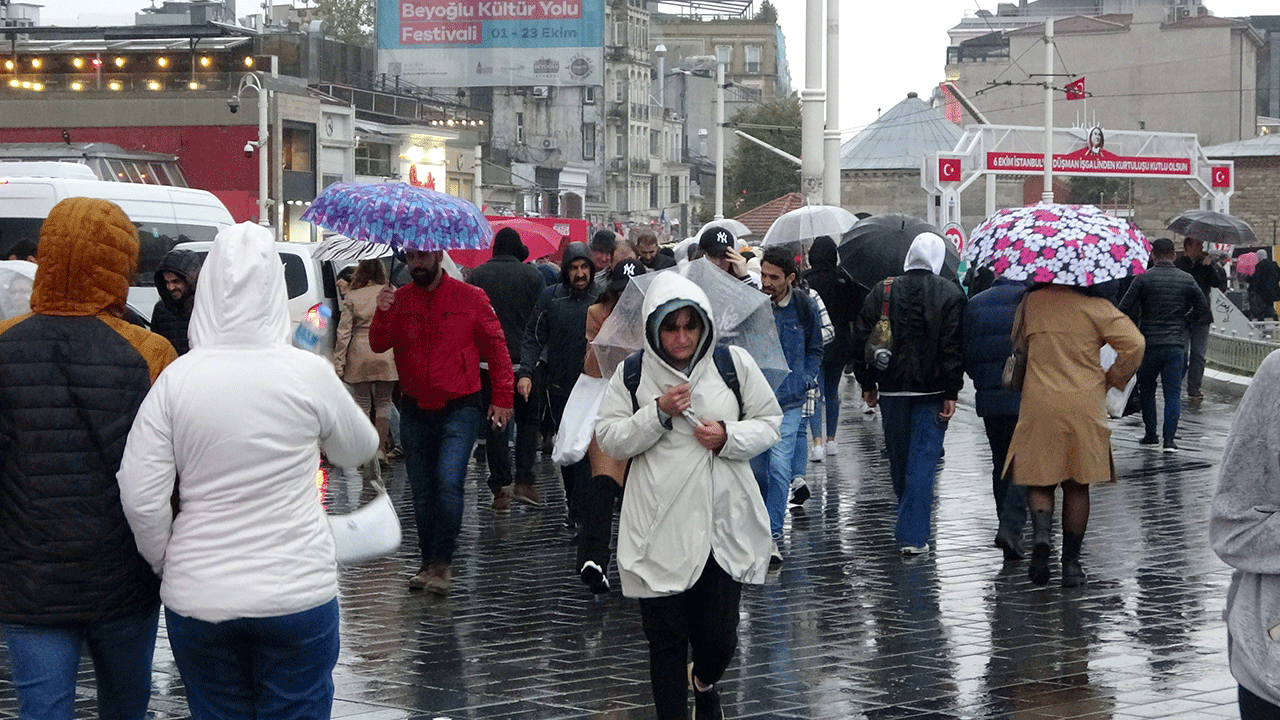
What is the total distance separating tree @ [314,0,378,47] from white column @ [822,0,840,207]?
249 feet

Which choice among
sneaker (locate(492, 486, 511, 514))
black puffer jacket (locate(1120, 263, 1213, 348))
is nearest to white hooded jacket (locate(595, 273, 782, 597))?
sneaker (locate(492, 486, 511, 514))

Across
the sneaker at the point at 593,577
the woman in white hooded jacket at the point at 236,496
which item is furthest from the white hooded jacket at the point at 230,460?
the sneaker at the point at 593,577

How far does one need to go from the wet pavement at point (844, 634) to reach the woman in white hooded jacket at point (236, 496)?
1.94 metres

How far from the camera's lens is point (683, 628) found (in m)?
5.49

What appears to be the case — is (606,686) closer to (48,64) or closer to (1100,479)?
(1100,479)

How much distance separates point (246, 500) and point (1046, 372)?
5000 mm

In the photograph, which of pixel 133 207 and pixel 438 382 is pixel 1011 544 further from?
pixel 133 207

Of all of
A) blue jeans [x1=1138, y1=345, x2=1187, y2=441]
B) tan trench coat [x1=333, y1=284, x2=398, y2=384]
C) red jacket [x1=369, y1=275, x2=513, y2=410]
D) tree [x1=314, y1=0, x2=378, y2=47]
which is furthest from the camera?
tree [x1=314, y1=0, x2=378, y2=47]

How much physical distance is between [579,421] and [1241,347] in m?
14.8

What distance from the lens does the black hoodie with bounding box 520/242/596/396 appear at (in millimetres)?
9727

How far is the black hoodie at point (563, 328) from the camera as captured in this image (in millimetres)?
9727

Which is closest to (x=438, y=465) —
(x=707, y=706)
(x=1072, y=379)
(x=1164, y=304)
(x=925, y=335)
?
(x=925, y=335)

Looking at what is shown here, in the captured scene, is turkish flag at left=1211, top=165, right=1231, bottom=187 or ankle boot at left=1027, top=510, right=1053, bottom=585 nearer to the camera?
ankle boot at left=1027, top=510, right=1053, bottom=585

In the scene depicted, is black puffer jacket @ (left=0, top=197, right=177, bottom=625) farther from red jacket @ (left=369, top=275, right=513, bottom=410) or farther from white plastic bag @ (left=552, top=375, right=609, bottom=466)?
white plastic bag @ (left=552, top=375, right=609, bottom=466)
